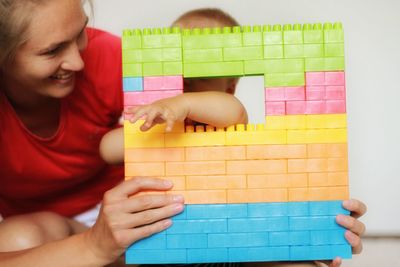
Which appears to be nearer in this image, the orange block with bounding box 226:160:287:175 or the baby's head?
the orange block with bounding box 226:160:287:175

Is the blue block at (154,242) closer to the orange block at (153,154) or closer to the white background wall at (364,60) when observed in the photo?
the orange block at (153,154)

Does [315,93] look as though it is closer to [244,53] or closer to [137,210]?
[244,53]

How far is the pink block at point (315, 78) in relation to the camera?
2.86 ft

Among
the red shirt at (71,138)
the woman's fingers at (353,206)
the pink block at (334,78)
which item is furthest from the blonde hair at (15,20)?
the woman's fingers at (353,206)

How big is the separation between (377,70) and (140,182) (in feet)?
3.27

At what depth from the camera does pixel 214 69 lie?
88 cm

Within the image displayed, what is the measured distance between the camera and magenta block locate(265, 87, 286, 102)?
0.88m

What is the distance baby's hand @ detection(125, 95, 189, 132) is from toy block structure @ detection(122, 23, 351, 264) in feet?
0.22

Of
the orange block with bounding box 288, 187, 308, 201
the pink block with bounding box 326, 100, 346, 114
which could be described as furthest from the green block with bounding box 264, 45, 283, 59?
the orange block with bounding box 288, 187, 308, 201

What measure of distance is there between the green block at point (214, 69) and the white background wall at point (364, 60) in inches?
30.4

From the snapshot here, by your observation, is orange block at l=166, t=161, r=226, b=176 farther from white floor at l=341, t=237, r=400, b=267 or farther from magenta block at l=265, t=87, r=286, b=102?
white floor at l=341, t=237, r=400, b=267

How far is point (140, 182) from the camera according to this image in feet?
2.86

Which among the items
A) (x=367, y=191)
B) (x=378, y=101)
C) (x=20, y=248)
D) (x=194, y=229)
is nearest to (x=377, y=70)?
(x=378, y=101)

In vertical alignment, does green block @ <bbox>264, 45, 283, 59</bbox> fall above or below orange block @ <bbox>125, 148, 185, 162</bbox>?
above
